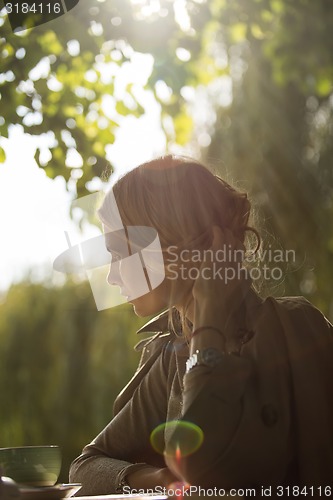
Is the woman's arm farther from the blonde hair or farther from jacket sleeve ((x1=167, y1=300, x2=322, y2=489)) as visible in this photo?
jacket sleeve ((x1=167, y1=300, x2=322, y2=489))

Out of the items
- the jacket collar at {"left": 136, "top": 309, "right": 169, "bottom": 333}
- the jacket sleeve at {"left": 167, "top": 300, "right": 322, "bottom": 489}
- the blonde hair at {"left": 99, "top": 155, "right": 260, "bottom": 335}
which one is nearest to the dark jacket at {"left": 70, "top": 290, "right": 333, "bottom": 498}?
the jacket sleeve at {"left": 167, "top": 300, "right": 322, "bottom": 489}

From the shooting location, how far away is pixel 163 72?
3.59m

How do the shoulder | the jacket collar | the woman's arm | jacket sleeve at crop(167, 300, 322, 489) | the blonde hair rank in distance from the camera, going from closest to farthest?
jacket sleeve at crop(167, 300, 322, 489) < the shoulder < the blonde hair < the woman's arm < the jacket collar

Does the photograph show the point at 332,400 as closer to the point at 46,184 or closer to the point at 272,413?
the point at 272,413

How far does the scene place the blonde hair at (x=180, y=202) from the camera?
1.78 meters

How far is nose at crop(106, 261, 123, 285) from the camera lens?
6.16ft

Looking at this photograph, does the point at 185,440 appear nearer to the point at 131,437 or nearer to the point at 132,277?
the point at 132,277

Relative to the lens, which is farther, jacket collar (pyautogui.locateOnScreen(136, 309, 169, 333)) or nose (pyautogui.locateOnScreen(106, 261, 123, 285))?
jacket collar (pyautogui.locateOnScreen(136, 309, 169, 333))

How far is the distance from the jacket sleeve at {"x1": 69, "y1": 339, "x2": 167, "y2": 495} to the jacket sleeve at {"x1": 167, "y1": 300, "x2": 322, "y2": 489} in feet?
1.81

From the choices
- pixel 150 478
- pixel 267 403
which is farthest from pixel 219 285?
pixel 150 478

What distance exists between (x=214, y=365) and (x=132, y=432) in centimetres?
66

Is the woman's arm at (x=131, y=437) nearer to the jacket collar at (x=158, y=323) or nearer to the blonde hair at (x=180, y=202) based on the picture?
the jacket collar at (x=158, y=323)

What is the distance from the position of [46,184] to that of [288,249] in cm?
430

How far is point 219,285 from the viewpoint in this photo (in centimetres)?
169
